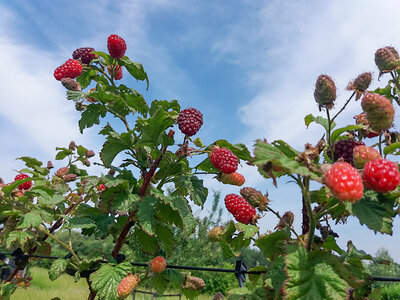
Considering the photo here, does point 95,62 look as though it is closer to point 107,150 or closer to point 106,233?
point 107,150

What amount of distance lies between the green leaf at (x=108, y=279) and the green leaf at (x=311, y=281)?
2.73 ft

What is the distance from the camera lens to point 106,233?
1809mm

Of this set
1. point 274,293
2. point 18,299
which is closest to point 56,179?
point 274,293

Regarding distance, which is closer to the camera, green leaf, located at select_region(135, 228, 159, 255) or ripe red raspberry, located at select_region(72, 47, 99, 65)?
green leaf, located at select_region(135, 228, 159, 255)

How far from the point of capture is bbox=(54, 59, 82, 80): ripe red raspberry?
7.22 feet

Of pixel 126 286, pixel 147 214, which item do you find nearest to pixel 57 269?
pixel 126 286

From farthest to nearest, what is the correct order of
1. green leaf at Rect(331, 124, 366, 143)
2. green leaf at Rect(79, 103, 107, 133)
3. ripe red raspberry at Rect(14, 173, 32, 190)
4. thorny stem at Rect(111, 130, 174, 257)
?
1. ripe red raspberry at Rect(14, 173, 32, 190)
2. green leaf at Rect(79, 103, 107, 133)
3. thorny stem at Rect(111, 130, 174, 257)
4. green leaf at Rect(331, 124, 366, 143)

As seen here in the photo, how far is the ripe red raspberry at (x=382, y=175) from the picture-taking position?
3.13 feet

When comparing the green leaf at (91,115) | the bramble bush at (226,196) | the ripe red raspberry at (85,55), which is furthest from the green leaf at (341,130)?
the ripe red raspberry at (85,55)

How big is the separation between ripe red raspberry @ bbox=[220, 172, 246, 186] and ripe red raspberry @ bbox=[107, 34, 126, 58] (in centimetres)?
94

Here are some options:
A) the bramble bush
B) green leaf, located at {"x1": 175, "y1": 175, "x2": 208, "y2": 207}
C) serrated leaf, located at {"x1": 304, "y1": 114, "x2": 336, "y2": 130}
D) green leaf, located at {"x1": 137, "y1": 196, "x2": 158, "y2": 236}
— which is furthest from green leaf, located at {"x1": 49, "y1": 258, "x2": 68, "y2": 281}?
serrated leaf, located at {"x1": 304, "y1": 114, "x2": 336, "y2": 130}

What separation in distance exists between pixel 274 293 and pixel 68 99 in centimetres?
143

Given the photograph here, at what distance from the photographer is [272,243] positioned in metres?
1.33

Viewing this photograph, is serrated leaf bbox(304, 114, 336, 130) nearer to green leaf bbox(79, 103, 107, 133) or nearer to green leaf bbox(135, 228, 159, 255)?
green leaf bbox(135, 228, 159, 255)
